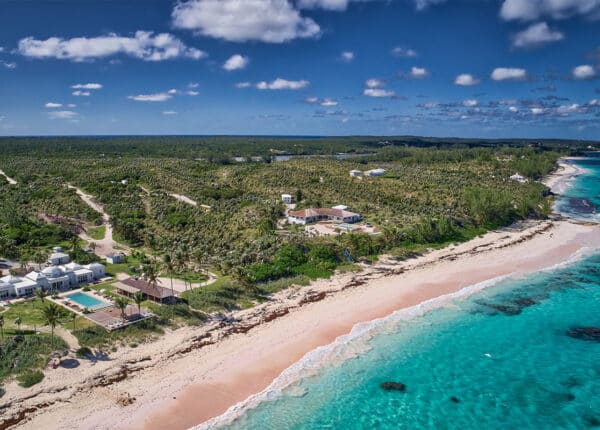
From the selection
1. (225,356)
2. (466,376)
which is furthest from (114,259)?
(466,376)

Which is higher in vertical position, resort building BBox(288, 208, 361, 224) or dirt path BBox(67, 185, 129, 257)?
resort building BBox(288, 208, 361, 224)

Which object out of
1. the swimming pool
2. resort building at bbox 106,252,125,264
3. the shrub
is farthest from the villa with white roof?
the shrub

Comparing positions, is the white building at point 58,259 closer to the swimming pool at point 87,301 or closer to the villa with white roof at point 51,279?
the villa with white roof at point 51,279

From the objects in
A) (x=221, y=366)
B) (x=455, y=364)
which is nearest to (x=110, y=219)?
(x=221, y=366)

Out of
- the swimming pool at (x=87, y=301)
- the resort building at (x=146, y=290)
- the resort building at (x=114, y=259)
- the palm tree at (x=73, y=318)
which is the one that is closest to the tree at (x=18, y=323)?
the palm tree at (x=73, y=318)

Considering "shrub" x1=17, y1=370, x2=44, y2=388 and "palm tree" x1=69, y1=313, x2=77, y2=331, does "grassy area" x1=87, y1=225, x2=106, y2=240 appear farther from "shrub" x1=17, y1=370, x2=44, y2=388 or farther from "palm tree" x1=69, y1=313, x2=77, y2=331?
"shrub" x1=17, y1=370, x2=44, y2=388

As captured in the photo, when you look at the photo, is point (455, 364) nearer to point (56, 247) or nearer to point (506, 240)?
point (506, 240)

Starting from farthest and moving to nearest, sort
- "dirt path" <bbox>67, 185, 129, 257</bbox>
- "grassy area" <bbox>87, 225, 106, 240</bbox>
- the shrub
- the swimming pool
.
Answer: "grassy area" <bbox>87, 225, 106, 240</bbox>
"dirt path" <bbox>67, 185, 129, 257</bbox>
the swimming pool
the shrub

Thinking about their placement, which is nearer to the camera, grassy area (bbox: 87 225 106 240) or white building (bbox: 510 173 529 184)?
grassy area (bbox: 87 225 106 240)
